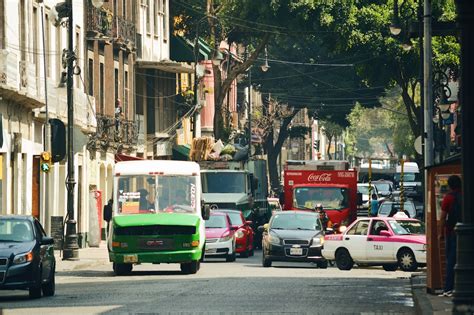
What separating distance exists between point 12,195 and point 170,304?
850 inches

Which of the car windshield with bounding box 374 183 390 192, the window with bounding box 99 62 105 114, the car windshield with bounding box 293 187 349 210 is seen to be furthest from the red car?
the car windshield with bounding box 374 183 390 192

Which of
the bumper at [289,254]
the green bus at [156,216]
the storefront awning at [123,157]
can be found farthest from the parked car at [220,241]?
the storefront awning at [123,157]

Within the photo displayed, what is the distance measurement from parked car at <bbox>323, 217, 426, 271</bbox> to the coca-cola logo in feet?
41.7

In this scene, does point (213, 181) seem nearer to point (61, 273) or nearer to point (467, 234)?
point (61, 273)

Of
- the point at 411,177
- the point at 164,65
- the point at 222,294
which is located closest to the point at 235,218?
the point at 164,65

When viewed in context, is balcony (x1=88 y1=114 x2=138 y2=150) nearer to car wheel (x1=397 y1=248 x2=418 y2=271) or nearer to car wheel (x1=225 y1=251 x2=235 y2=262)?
car wheel (x1=225 y1=251 x2=235 y2=262)

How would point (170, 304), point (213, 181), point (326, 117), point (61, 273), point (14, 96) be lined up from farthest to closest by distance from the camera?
point (326, 117) → point (213, 181) → point (14, 96) → point (61, 273) → point (170, 304)

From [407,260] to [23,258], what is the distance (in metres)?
15.7

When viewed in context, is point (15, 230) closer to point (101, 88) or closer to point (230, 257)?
point (230, 257)

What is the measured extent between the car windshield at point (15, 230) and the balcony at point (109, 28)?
1218 inches

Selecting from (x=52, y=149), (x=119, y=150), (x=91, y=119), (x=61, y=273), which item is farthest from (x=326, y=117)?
(x=61, y=273)

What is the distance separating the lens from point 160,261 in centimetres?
3384

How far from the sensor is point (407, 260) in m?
38.6

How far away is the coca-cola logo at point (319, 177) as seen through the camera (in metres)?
52.8
